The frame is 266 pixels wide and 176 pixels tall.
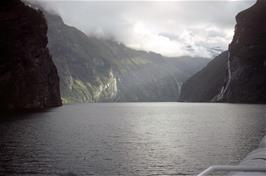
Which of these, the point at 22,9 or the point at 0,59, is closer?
the point at 0,59

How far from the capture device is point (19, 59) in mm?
173500

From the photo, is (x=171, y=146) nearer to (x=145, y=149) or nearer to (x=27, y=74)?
(x=145, y=149)

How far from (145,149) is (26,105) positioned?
134 meters

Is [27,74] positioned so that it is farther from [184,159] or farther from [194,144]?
[184,159]

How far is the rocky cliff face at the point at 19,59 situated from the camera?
165875 millimetres

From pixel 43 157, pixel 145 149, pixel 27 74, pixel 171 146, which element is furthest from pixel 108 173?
pixel 27 74

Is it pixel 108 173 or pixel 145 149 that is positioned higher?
pixel 108 173

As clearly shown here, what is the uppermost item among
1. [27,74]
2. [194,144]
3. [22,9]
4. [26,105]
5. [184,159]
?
[184,159]

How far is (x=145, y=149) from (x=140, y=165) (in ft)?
42.3

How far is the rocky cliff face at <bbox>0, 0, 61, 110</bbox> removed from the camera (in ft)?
544

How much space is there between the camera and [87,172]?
3953 centimetres

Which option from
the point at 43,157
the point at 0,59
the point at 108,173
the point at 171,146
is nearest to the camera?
the point at 108,173

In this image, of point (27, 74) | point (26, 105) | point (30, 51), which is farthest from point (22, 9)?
point (26, 105)

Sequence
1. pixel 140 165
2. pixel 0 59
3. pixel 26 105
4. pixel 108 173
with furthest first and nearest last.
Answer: pixel 26 105, pixel 0 59, pixel 140 165, pixel 108 173
